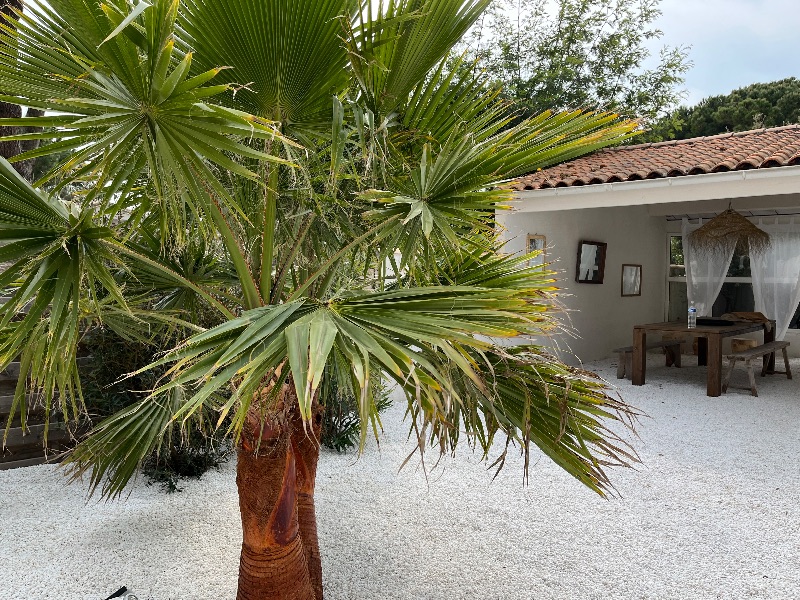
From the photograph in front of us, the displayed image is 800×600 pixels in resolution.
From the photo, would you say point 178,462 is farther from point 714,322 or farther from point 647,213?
point 647,213

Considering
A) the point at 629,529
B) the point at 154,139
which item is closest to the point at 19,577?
the point at 154,139

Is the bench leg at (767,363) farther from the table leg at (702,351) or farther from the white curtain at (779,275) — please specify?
the white curtain at (779,275)

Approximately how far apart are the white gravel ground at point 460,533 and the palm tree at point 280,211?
731mm

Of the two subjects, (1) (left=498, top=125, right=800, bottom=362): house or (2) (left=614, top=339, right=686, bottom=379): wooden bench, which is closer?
(1) (left=498, top=125, right=800, bottom=362): house

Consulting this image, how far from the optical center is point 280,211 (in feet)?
8.68

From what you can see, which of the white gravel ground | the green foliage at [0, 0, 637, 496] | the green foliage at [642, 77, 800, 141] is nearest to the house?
the white gravel ground

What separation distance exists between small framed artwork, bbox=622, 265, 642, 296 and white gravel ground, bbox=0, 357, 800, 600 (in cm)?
538

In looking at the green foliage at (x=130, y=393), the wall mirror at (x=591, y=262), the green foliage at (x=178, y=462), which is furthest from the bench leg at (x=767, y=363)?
the green foliage at (x=130, y=393)

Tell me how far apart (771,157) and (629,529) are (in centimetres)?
434

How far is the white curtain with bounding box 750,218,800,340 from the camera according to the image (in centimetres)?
1012

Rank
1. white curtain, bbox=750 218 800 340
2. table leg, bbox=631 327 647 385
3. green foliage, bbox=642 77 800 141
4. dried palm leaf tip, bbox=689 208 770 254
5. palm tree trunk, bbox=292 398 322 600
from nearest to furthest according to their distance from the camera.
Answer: palm tree trunk, bbox=292 398 322 600, table leg, bbox=631 327 647 385, dried palm leaf tip, bbox=689 208 770 254, white curtain, bbox=750 218 800 340, green foliage, bbox=642 77 800 141

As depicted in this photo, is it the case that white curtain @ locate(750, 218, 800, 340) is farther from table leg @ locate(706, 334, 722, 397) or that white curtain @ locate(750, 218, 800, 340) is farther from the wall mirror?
table leg @ locate(706, 334, 722, 397)

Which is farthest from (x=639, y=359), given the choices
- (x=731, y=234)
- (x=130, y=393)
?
(x=130, y=393)

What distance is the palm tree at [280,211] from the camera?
1715 millimetres
